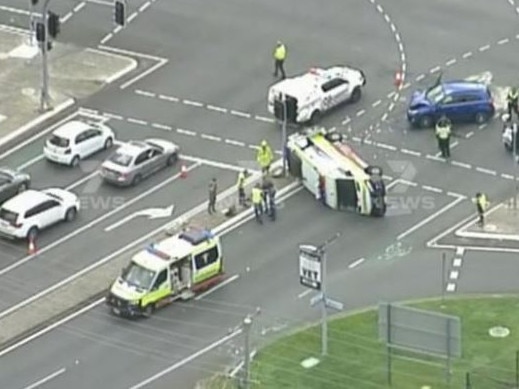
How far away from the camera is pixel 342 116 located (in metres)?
120

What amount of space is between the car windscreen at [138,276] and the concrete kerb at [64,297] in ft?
6.01

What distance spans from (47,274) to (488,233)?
18.6 metres

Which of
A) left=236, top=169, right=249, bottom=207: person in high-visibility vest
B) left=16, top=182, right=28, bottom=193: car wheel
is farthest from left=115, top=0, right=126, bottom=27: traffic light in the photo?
left=236, top=169, right=249, bottom=207: person in high-visibility vest

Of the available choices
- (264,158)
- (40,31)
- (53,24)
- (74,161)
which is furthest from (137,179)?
(53,24)

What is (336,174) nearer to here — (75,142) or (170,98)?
(75,142)

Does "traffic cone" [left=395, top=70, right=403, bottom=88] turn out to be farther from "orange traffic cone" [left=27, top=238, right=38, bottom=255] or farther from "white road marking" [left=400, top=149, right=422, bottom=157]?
"orange traffic cone" [left=27, top=238, right=38, bottom=255]

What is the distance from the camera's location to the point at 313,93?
A: 119062 millimetres

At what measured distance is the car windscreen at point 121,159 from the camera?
113938 millimetres

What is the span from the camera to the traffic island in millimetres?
97312

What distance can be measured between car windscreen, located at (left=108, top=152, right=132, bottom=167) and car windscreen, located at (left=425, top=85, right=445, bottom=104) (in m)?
14.4

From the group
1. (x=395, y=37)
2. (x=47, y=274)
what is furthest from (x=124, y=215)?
(x=395, y=37)

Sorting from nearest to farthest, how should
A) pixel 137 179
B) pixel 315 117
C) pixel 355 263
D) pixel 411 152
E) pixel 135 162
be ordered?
pixel 355 263, pixel 135 162, pixel 137 179, pixel 411 152, pixel 315 117

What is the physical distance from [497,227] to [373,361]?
43.6ft

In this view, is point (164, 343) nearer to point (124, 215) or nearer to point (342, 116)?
point (124, 215)
